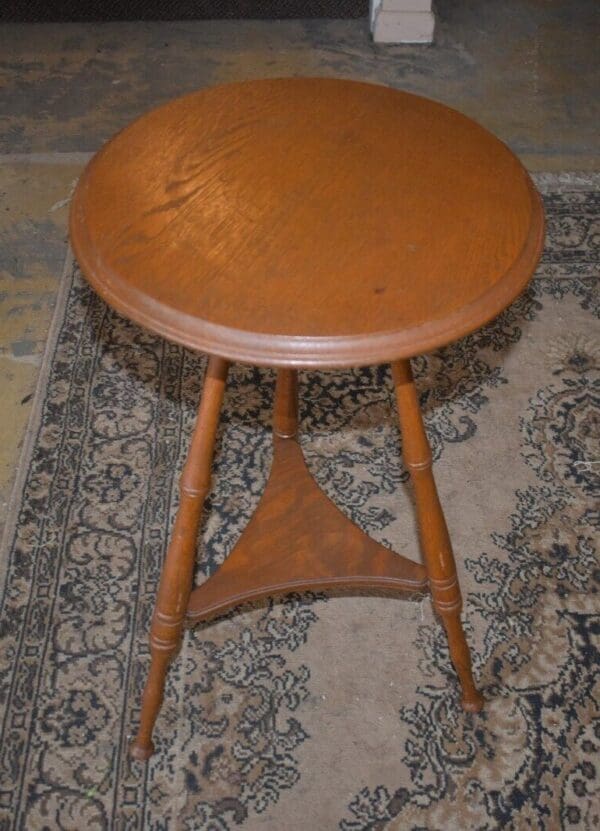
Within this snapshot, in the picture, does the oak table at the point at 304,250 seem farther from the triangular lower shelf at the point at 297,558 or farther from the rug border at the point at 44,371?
the rug border at the point at 44,371

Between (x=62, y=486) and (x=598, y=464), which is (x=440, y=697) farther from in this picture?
(x=62, y=486)

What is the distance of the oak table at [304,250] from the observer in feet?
3.34

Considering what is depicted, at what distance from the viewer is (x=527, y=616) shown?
1557mm

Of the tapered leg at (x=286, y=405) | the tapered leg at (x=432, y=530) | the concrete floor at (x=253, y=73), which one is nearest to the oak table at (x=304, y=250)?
the tapered leg at (x=432, y=530)

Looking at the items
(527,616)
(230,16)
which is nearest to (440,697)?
(527,616)

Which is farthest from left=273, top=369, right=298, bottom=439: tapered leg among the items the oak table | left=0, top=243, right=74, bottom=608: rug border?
left=0, top=243, right=74, bottom=608: rug border

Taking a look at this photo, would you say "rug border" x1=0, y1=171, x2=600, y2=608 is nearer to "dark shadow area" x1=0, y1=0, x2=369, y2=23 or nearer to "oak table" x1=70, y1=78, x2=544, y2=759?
"oak table" x1=70, y1=78, x2=544, y2=759

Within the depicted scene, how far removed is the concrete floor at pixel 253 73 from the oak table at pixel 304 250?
Answer: 107 cm

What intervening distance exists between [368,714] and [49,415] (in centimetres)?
84

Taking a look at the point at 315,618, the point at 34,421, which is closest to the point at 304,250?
the point at 315,618

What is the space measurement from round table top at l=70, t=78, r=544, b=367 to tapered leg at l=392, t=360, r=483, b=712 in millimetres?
176

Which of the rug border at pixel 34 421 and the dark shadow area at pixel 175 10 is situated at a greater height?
the dark shadow area at pixel 175 10

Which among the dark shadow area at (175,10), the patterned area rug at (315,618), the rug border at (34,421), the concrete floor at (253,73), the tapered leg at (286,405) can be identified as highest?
the tapered leg at (286,405)

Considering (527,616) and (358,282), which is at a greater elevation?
(358,282)
